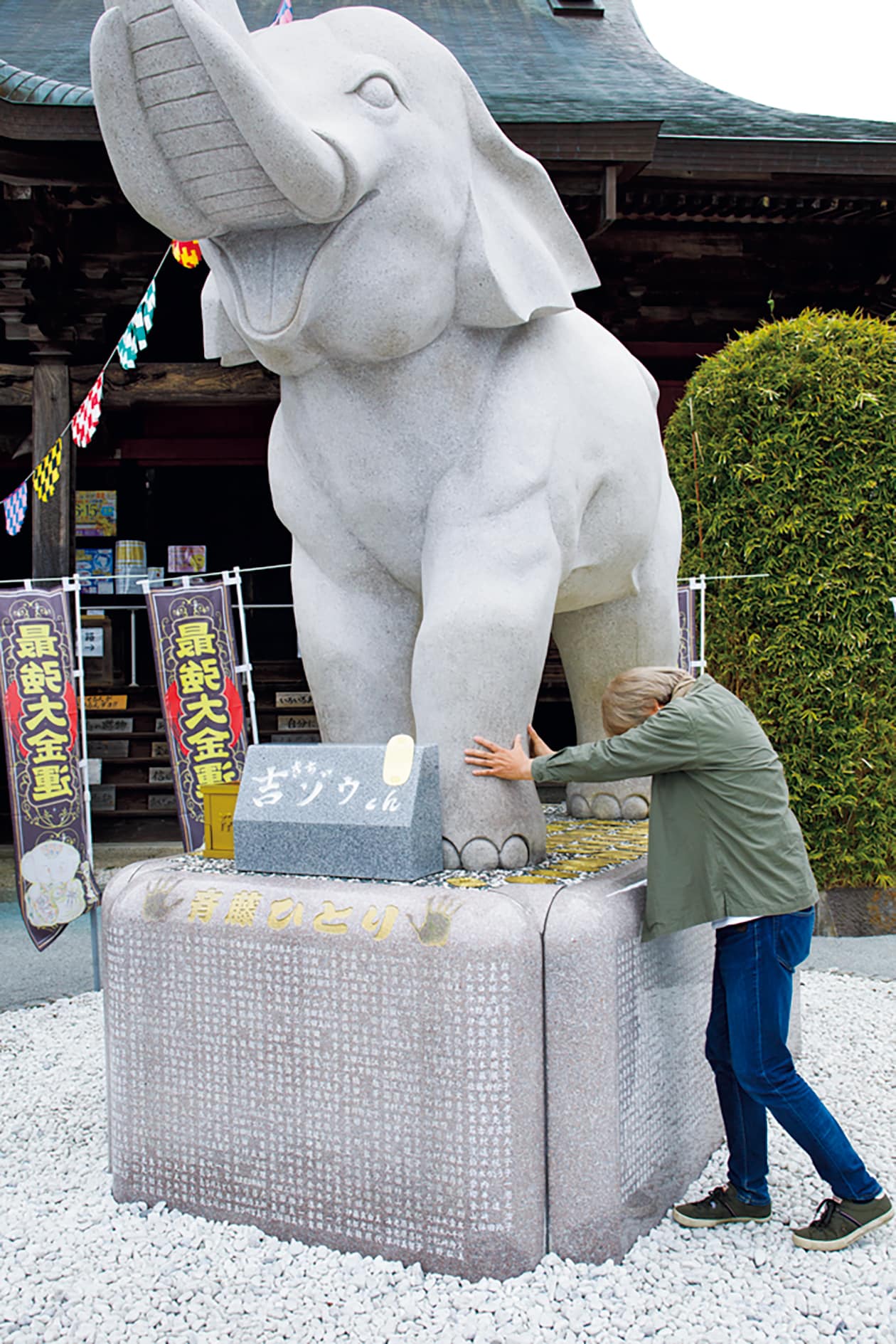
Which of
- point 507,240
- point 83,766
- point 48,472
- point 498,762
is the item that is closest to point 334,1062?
point 498,762

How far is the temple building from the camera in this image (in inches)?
200

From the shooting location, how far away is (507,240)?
7.66 ft

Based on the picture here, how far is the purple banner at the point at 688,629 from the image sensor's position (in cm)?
502

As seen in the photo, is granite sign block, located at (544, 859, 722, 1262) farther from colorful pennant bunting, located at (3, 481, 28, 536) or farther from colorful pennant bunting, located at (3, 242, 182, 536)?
colorful pennant bunting, located at (3, 481, 28, 536)

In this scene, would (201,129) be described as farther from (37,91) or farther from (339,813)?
(37,91)

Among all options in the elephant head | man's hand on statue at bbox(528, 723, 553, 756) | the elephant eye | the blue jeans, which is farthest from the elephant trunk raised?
the blue jeans

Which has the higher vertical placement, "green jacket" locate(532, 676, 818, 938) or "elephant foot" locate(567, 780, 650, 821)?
"green jacket" locate(532, 676, 818, 938)

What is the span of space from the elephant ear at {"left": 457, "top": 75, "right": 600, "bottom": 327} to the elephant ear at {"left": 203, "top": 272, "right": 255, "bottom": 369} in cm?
50

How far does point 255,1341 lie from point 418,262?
1.83 m

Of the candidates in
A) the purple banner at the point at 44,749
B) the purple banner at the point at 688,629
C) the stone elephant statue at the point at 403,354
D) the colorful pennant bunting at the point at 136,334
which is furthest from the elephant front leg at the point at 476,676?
the colorful pennant bunting at the point at 136,334

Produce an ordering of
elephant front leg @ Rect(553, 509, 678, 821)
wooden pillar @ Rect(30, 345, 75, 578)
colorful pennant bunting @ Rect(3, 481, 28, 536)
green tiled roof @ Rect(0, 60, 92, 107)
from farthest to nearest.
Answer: wooden pillar @ Rect(30, 345, 75, 578)
colorful pennant bunting @ Rect(3, 481, 28, 536)
green tiled roof @ Rect(0, 60, 92, 107)
elephant front leg @ Rect(553, 509, 678, 821)

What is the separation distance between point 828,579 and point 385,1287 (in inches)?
144

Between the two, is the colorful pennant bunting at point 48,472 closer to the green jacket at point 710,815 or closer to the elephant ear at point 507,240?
the elephant ear at point 507,240

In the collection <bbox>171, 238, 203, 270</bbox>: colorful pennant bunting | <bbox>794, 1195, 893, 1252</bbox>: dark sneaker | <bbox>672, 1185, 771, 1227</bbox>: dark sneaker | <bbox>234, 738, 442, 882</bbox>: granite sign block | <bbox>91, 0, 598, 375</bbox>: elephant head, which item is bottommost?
<bbox>672, 1185, 771, 1227</bbox>: dark sneaker
